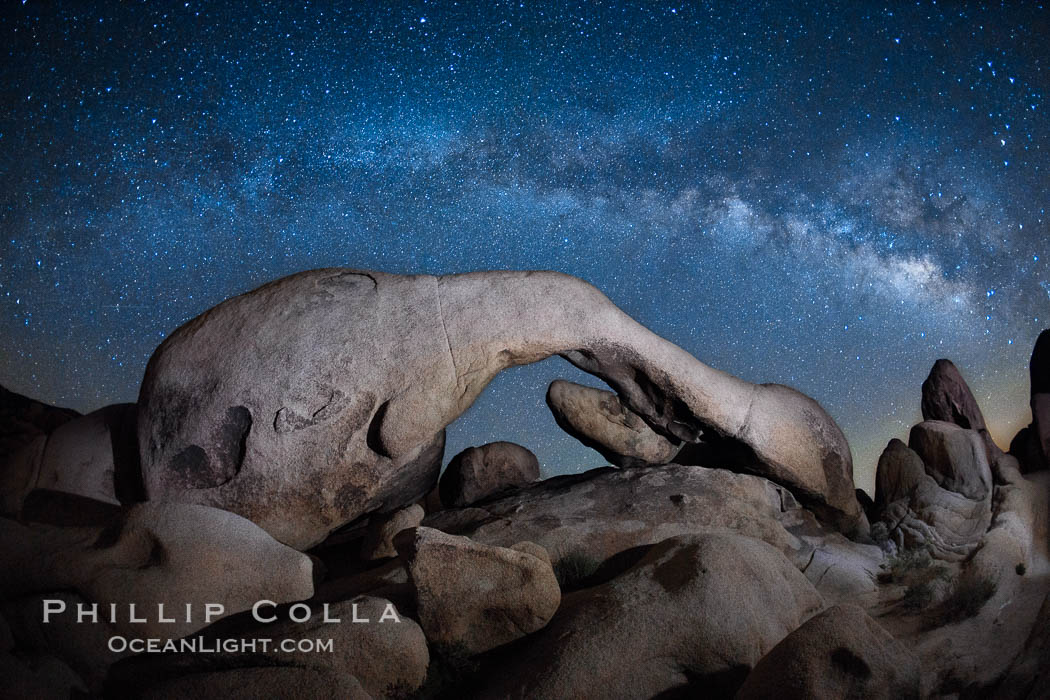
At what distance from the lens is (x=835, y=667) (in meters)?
4.26

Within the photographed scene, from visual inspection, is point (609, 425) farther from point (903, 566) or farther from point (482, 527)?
point (903, 566)

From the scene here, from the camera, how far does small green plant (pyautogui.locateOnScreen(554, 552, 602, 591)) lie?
6734 millimetres

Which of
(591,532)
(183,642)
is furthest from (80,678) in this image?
(591,532)

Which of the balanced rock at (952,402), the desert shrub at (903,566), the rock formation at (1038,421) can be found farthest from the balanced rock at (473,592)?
the rock formation at (1038,421)

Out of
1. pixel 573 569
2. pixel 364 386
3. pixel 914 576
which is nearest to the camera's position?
pixel 573 569

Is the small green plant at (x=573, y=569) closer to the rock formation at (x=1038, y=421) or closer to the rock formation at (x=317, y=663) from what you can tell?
the rock formation at (x=317, y=663)

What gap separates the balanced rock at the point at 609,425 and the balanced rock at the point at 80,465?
4.95 m

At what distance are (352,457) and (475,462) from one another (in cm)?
214

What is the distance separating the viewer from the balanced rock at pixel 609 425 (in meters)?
9.01

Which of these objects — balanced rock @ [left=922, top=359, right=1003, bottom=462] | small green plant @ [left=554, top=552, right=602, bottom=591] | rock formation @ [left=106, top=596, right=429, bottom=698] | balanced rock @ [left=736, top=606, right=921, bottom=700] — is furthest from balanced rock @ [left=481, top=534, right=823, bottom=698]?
balanced rock @ [left=922, top=359, right=1003, bottom=462]

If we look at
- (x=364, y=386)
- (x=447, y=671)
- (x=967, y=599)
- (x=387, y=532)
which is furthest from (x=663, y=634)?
(x=967, y=599)

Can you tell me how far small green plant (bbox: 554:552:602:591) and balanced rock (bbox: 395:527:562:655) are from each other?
4.75 ft

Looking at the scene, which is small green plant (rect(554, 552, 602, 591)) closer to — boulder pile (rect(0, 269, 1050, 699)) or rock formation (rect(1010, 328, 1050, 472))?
boulder pile (rect(0, 269, 1050, 699))

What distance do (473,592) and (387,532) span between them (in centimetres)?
197
